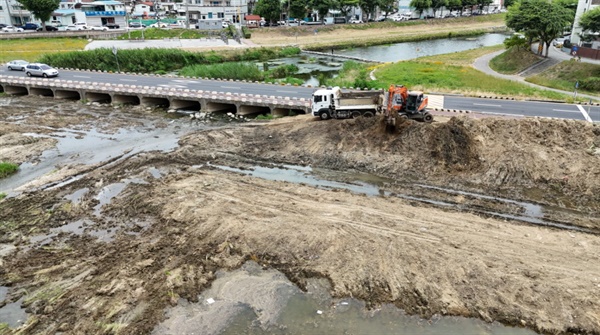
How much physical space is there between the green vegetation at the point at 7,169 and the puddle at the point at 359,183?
463 inches

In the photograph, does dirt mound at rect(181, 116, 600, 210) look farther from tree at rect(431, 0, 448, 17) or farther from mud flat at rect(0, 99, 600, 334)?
tree at rect(431, 0, 448, 17)

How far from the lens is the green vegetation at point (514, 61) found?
5347 cm

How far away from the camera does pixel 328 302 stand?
1561 centimetres

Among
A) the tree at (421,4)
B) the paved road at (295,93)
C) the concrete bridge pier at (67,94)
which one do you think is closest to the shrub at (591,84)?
the paved road at (295,93)

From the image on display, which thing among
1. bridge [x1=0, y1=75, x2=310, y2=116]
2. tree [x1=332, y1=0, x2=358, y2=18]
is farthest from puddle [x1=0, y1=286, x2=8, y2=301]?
tree [x1=332, y1=0, x2=358, y2=18]

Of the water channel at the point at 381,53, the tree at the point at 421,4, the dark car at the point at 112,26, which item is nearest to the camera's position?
the water channel at the point at 381,53

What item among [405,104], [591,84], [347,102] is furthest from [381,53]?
[405,104]

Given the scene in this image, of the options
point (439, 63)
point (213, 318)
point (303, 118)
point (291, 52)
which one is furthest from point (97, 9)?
point (213, 318)

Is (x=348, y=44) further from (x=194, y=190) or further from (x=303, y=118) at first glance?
(x=194, y=190)

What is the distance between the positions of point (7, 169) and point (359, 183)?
21.2 meters

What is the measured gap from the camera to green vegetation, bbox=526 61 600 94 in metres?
42.0

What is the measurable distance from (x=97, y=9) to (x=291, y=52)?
52989 millimetres

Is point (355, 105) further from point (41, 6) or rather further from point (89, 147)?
point (41, 6)

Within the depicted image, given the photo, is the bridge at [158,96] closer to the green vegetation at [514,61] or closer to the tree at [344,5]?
the green vegetation at [514,61]
